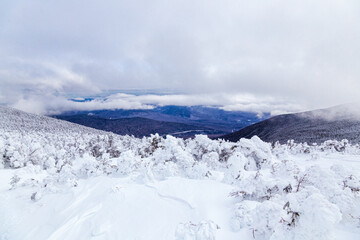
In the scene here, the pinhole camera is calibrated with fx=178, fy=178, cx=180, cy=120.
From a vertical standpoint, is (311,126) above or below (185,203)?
below

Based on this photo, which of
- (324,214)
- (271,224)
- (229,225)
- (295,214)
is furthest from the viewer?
(229,225)

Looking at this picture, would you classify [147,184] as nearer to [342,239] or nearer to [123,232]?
[123,232]

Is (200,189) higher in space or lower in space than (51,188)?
higher

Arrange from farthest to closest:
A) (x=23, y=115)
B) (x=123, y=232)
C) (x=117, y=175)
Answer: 1. (x=23, y=115)
2. (x=117, y=175)
3. (x=123, y=232)

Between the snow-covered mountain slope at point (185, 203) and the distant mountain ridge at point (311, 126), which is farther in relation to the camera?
the distant mountain ridge at point (311, 126)

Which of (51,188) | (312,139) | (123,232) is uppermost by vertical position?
(123,232)

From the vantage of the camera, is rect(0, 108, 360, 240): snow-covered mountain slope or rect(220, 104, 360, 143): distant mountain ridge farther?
rect(220, 104, 360, 143): distant mountain ridge

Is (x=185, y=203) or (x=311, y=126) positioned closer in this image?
(x=185, y=203)

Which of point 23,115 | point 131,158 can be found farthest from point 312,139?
point 23,115
